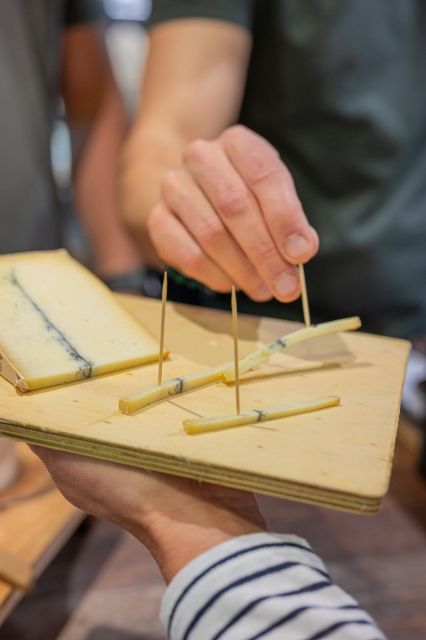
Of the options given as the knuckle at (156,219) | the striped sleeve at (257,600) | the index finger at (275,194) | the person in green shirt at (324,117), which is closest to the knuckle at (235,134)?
the index finger at (275,194)

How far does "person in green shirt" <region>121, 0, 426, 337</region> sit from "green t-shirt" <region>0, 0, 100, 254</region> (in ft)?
1.13

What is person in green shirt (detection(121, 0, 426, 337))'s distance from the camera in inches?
40.5

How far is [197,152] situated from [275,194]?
5.1 inches

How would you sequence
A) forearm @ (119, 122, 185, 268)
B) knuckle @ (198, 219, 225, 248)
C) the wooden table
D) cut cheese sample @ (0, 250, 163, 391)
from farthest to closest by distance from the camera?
forearm @ (119, 122, 185, 268)
the wooden table
knuckle @ (198, 219, 225, 248)
cut cheese sample @ (0, 250, 163, 391)

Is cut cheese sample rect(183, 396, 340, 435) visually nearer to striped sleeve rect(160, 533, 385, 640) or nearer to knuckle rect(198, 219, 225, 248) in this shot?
striped sleeve rect(160, 533, 385, 640)

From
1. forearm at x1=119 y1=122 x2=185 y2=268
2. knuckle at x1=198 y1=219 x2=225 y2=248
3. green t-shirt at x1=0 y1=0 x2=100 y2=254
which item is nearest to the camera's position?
knuckle at x1=198 y1=219 x2=225 y2=248

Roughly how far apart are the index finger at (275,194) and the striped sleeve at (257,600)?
1.00 feet

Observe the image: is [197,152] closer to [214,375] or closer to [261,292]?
[261,292]

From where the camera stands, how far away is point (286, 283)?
703mm

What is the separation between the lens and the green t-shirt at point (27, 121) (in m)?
1.30

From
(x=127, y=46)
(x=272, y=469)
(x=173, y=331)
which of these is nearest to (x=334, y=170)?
(x=173, y=331)

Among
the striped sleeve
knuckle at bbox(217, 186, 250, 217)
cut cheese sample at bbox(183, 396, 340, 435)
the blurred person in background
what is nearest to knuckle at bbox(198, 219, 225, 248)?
knuckle at bbox(217, 186, 250, 217)

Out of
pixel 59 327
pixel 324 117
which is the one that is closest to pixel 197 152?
pixel 59 327

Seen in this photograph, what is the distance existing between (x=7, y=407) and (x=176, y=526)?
0.60 ft
